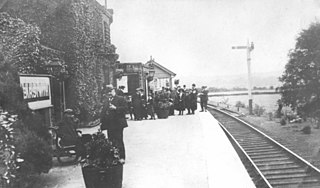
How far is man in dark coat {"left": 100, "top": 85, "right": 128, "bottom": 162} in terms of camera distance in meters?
3.18

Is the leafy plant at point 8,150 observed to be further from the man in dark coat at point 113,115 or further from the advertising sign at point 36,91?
the man in dark coat at point 113,115

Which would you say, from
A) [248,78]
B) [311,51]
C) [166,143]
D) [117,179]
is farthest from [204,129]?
[117,179]

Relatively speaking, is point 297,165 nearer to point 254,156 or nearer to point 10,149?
point 254,156

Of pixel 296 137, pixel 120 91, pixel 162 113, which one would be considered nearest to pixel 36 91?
pixel 120 91

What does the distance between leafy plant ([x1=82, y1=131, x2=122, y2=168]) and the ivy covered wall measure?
0.22 metres

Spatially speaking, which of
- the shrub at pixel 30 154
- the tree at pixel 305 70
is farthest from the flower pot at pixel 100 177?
the tree at pixel 305 70

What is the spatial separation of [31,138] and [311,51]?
325cm

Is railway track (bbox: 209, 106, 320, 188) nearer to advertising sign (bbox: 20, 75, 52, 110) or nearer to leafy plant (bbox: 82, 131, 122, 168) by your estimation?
leafy plant (bbox: 82, 131, 122, 168)

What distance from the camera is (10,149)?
2.65 metres

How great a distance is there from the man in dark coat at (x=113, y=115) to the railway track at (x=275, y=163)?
262 centimetres

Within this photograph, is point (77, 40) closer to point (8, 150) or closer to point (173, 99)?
point (8, 150)

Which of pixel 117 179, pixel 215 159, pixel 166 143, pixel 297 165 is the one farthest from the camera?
pixel 297 165

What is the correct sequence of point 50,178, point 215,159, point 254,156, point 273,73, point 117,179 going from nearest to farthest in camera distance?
point 117,179 < point 273,73 < point 50,178 < point 215,159 < point 254,156

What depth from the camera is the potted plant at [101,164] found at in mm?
3178
